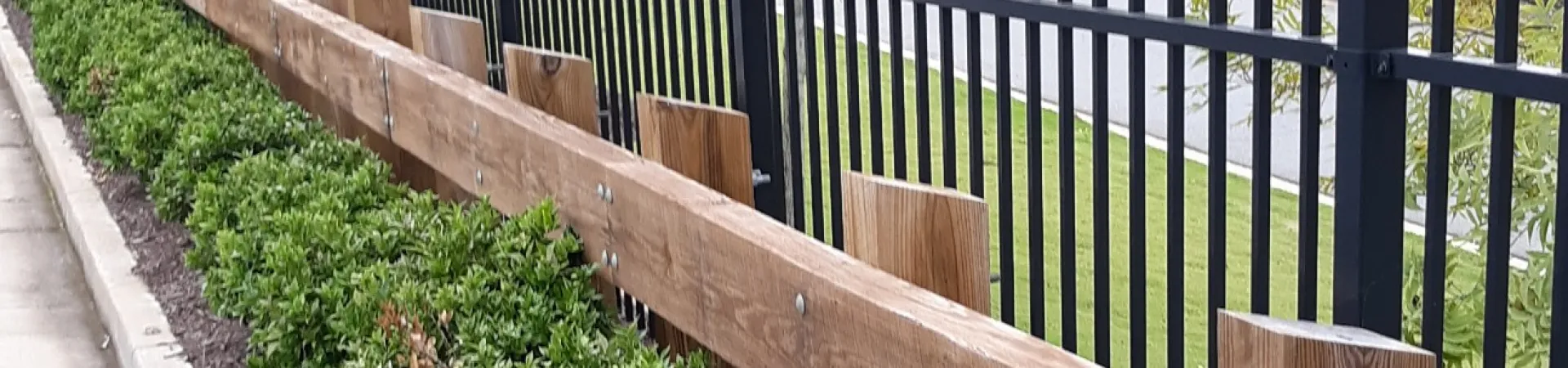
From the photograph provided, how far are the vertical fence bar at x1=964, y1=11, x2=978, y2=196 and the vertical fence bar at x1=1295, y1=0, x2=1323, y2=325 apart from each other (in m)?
0.60

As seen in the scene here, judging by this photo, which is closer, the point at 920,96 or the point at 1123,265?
the point at 920,96

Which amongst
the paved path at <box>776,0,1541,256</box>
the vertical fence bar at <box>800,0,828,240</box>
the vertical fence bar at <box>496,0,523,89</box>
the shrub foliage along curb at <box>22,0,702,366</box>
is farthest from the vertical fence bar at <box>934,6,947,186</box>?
the paved path at <box>776,0,1541,256</box>

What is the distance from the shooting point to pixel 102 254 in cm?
449

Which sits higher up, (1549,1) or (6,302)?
(1549,1)

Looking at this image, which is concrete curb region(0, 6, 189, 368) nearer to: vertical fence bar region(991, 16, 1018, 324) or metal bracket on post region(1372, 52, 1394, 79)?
vertical fence bar region(991, 16, 1018, 324)

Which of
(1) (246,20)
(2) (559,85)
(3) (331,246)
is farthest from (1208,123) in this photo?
(1) (246,20)

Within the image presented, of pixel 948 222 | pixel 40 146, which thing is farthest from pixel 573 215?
pixel 40 146

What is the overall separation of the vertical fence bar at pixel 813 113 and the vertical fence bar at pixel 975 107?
448 mm

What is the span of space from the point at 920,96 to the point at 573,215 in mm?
807

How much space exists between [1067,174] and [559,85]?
1373 millimetres

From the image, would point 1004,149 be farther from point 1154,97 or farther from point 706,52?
point 1154,97

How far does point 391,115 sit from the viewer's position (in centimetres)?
428

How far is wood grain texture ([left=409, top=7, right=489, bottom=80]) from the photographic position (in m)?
4.07

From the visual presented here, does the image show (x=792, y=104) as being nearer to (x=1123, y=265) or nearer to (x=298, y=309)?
(x=298, y=309)
